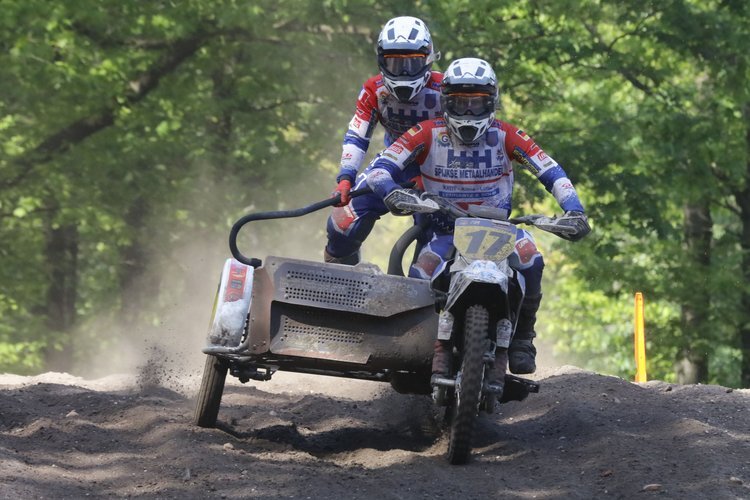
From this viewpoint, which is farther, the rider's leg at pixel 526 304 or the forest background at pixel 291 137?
the forest background at pixel 291 137

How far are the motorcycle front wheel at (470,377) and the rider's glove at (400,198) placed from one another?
0.98m

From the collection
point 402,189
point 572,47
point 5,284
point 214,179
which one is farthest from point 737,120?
point 402,189

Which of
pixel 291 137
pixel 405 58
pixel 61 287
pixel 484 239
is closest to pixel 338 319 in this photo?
pixel 484 239

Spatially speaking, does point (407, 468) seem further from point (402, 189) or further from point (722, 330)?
Result: point (722, 330)

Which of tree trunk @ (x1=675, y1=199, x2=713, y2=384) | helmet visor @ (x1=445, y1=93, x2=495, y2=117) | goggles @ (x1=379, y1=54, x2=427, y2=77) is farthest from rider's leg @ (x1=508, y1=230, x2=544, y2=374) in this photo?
tree trunk @ (x1=675, y1=199, x2=713, y2=384)

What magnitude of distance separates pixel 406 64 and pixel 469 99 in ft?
3.83

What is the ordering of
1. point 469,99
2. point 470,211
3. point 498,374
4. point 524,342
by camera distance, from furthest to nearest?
point 469,99 → point 524,342 → point 470,211 → point 498,374

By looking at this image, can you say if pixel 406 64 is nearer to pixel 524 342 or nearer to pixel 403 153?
pixel 403 153

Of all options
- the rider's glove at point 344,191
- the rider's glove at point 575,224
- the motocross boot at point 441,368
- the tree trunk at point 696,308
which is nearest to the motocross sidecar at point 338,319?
the motocross boot at point 441,368

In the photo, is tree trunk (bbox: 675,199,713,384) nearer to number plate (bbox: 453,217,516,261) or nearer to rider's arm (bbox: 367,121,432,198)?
rider's arm (bbox: 367,121,432,198)

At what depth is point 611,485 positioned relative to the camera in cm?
716

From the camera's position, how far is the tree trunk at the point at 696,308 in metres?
25.2

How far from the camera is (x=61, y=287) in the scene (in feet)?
97.4

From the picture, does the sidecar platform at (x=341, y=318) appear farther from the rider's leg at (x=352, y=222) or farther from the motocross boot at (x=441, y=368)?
the rider's leg at (x=352, y=222)
